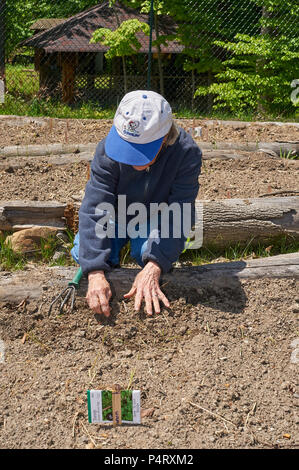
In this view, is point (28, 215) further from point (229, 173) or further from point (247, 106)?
point (247, 106)

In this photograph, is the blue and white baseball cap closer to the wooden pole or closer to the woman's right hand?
the woman's right hand

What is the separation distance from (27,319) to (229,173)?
2621 millimetres

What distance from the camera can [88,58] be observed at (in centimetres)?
1275

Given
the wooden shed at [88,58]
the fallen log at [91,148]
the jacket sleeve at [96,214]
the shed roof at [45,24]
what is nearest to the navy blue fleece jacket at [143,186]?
the jacket sleeve at [96,214]

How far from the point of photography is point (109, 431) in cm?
227

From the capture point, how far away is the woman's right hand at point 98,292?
2.71 metres

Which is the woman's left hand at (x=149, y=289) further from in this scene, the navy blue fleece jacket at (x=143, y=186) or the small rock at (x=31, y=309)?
the small rock at (x=31, y=309)

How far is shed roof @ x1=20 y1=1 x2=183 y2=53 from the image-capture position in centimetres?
1228

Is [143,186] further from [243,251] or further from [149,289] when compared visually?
[243,251]

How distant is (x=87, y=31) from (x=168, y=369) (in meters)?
11.9

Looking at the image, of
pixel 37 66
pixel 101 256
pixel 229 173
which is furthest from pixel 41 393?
pixel 37 66

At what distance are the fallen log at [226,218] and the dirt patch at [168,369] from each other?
63 centimetres

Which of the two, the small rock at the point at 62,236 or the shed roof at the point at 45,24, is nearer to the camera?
the small rock at the point at 62,236

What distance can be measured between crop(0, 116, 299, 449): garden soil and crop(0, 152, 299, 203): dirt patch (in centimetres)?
130
